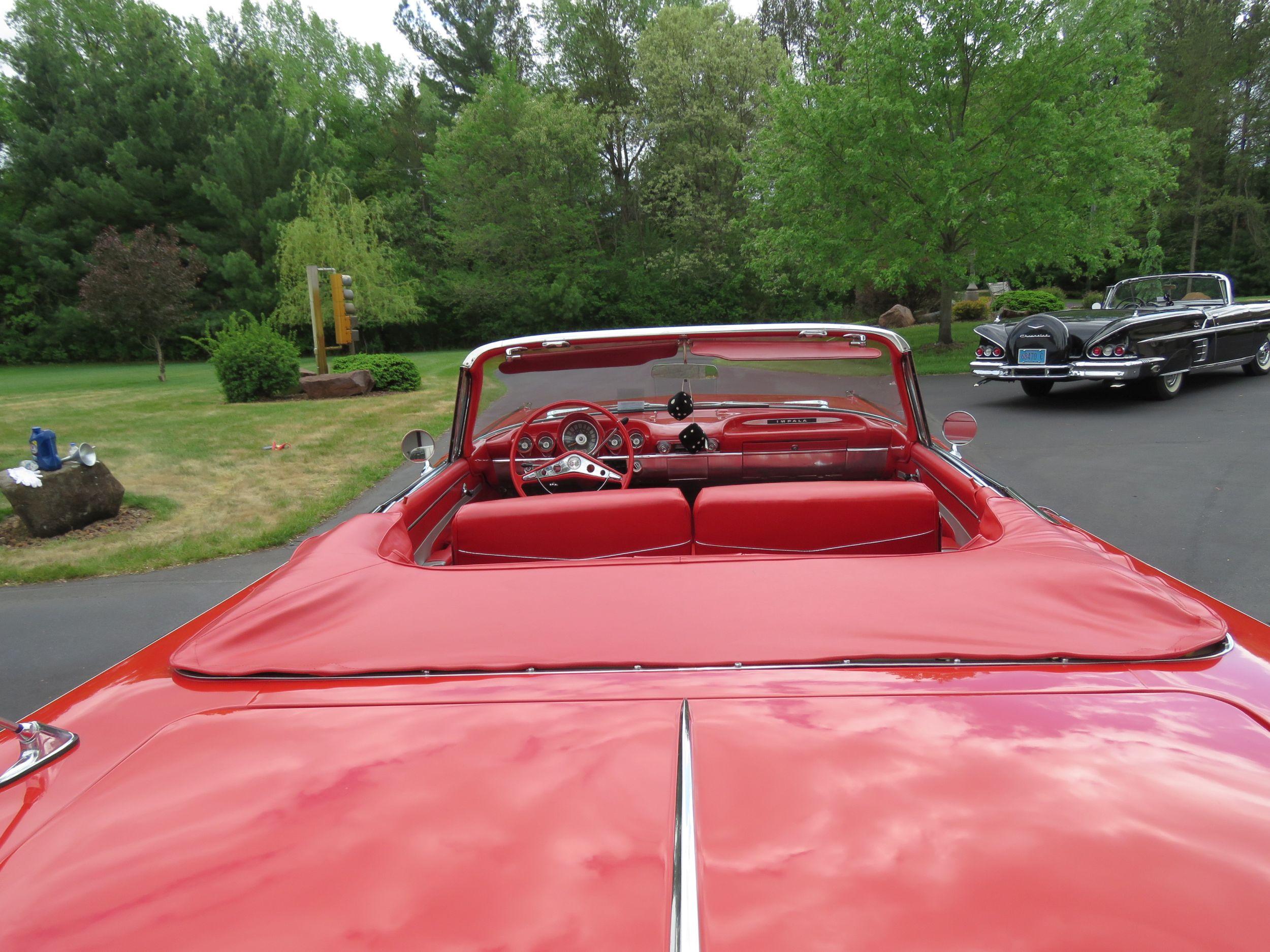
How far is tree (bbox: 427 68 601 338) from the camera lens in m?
31.8

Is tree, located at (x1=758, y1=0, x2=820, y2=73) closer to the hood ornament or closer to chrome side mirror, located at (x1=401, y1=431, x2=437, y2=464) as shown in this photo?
chrome side mirror, located at (x1=401, y1=431, x2=437, y2=464)

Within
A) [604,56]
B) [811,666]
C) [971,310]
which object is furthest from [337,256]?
[811,666]

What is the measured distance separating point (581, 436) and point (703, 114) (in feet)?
95.0

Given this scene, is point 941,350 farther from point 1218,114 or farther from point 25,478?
point 1218,114

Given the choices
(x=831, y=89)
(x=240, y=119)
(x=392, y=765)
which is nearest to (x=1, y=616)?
(x=392, y=765)

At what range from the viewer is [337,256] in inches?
1079

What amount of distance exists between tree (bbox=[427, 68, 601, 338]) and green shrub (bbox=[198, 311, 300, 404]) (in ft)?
61.1

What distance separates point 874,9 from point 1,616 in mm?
16951

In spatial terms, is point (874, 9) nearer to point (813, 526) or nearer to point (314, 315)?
point (314, 315)

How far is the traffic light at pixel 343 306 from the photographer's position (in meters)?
14.7

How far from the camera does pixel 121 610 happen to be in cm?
466

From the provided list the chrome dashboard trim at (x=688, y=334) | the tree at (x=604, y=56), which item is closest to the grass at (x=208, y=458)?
the chrome dashboard trim at (x=688, y=334)

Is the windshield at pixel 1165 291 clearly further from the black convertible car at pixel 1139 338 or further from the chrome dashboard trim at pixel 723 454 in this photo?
the chrome dashboard trim at pixel 723 454

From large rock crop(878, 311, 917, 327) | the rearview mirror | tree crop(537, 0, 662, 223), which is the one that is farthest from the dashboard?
tree crop(537, 0, 662, 223)
